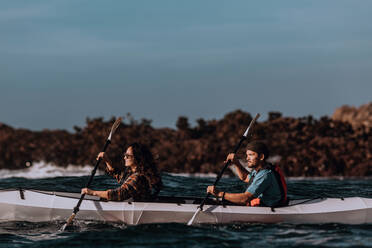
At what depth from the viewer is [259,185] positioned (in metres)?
8.08

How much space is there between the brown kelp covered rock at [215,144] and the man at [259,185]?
15.0m

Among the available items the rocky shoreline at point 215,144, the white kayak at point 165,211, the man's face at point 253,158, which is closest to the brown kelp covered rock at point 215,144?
the rocky shoreline at point 215,144

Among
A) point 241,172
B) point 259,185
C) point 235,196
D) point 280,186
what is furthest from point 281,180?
point 241,172

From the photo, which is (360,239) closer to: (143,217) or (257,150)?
(257,150)

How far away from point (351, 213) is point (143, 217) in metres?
3.29

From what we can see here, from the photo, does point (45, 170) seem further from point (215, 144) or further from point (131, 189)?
point (131, 189)

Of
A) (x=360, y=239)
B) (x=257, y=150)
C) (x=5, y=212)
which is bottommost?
(x=360, y=239)

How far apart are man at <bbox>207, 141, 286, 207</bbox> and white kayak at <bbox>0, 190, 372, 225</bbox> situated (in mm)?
182

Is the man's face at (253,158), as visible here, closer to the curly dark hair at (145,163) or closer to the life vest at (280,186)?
the life vest at (280,186)

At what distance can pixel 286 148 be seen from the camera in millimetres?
23844

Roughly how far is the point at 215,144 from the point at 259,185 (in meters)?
16.5

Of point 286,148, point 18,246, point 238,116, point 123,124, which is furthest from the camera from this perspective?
point 123,124

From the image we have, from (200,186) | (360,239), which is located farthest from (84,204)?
(200,186)

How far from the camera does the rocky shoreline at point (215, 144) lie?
23.3 metres
